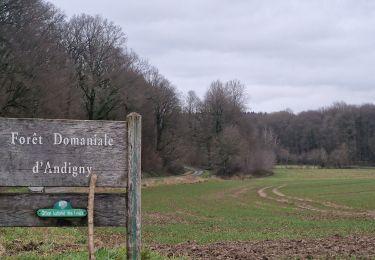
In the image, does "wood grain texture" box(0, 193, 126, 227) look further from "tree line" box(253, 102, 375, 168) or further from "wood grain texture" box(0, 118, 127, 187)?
"tree line" box(253, 102, 375, 168)

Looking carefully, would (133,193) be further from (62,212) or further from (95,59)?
(95,59)

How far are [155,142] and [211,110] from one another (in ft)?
69.3

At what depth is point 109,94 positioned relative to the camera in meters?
69.6

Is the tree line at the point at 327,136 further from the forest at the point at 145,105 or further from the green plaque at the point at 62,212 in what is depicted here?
the green plaque at the point at 62,212

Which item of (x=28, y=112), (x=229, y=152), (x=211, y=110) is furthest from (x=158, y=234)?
(x=211, y=110)

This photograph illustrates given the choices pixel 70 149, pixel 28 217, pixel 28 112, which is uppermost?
pixel 28 112

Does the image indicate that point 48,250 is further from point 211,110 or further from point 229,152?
point 211,110

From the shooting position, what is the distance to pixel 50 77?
4875 centimetres

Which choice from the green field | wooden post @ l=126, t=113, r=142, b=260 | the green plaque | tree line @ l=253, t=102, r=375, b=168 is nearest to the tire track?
the green field

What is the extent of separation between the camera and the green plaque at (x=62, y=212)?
5336 mm

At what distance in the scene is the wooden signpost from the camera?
5336 millimetres

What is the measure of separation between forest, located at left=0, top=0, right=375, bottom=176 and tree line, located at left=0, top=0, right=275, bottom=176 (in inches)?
4.6

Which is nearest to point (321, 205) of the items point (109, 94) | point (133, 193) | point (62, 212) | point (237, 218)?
point (237, 218)

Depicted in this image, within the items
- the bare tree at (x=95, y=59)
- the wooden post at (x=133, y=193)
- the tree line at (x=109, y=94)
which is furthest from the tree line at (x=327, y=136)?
the wooden post at (x=133, y=193)
